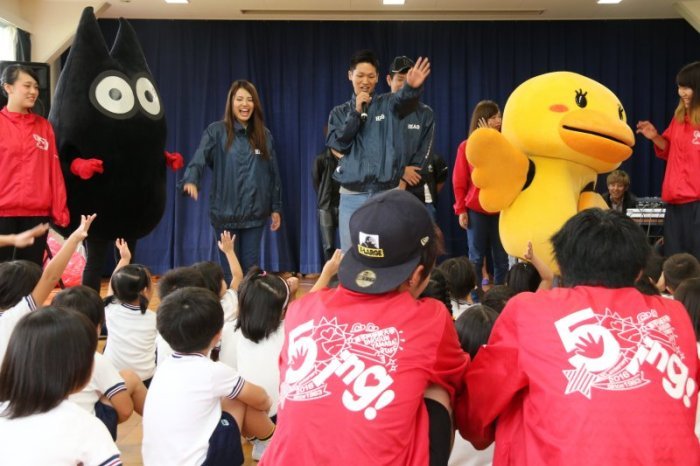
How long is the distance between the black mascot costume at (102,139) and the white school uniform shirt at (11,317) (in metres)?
1.43

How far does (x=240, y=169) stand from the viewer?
3533 millimetres

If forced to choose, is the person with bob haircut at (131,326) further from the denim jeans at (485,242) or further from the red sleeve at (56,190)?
the denim jeans at (485,242)

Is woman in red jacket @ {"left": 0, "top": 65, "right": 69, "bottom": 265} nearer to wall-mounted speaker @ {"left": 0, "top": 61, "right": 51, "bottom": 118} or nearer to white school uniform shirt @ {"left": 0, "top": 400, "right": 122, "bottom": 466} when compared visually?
wall-mounted speaker @ {"left": 0, "top": 61, "right": 51, "bottom": 118}

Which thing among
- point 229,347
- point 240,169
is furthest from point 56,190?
point 229,347

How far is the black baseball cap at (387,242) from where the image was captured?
1288 mm

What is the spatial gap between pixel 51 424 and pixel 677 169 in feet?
11.3

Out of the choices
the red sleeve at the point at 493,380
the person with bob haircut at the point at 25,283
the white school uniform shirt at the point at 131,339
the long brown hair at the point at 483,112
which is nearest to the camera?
the red sleeve at the point at 493,380

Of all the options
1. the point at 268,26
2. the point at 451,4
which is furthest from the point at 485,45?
the point at 268,26

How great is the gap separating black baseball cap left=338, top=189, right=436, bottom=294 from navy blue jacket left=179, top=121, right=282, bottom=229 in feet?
7.34

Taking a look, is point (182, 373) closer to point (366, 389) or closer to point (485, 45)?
point (366, 389)

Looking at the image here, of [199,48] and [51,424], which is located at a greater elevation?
[199,48]

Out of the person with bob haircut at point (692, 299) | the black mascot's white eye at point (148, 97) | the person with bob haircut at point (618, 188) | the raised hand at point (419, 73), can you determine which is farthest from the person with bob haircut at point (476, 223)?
the person with bob haircut at point (692, 299)

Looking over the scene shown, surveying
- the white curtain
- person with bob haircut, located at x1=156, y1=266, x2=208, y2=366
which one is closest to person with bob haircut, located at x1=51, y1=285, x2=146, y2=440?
person with bob haircut, located at x1=156, y1=266, x2=208, y2=366

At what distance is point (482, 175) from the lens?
2678 mm
